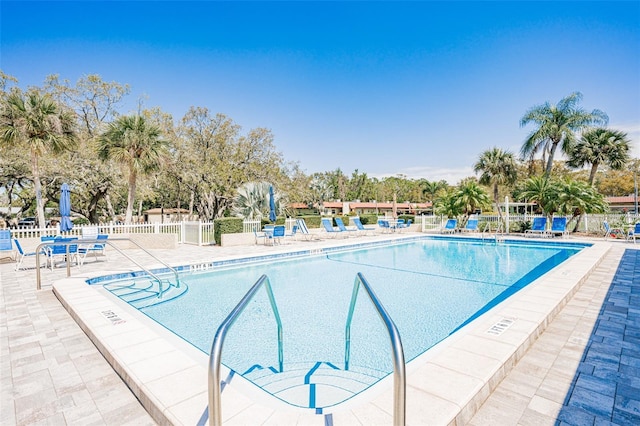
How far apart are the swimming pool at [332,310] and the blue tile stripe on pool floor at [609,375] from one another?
69.9 inches

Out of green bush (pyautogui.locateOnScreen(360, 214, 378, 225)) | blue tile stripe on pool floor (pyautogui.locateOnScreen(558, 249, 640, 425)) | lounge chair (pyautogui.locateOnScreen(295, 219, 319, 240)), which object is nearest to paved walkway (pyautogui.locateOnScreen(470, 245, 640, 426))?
blue tile stripe on pool floor (pyautogui.locateOnScreen(558, 249, 640, 425))

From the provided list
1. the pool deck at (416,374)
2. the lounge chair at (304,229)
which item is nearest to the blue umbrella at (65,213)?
the pool deck at (416,374)

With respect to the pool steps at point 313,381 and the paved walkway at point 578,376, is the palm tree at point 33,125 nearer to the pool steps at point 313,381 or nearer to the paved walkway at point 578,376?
the pool steps at point 313,381

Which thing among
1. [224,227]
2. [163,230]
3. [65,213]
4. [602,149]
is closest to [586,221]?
[602,149]

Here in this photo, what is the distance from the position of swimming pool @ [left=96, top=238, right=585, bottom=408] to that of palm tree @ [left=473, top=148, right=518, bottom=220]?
1242cm

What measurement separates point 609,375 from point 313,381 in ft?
9.11

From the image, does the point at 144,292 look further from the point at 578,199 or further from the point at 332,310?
the point at 578,199

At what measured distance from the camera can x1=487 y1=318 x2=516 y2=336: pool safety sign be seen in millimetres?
3658

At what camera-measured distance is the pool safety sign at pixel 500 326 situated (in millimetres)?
3658

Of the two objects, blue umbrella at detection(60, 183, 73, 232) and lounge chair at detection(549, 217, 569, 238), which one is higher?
blue umbrella at detection(60, 183, 73, 232)

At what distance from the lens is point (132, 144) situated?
47.9 ft

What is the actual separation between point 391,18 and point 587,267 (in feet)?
45.1

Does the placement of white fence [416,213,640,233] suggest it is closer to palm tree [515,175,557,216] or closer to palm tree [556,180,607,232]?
palm tree [556,180,607,232]

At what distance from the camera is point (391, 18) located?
50.5 ft
